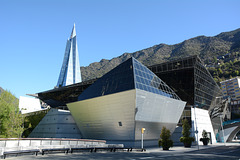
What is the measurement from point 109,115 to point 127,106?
446 centimetres

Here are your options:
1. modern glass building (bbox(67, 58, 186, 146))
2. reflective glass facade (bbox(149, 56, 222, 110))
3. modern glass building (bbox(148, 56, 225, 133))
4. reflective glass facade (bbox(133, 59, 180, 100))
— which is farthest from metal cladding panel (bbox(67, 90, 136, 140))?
reflective glass facade (bbox(149, 56, 222, 110))

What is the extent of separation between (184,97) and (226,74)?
17204cm

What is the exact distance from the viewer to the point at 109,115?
3044 cm

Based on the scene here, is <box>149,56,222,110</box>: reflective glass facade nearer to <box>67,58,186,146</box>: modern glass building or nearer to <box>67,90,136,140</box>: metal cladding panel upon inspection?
<box>67,58,186,146</box>: modern glass building

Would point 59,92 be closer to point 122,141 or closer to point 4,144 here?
point 122,141

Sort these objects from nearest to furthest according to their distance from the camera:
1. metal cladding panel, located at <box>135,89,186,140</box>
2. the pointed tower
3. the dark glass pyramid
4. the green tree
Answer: metal cladding panel, located at <box>135,89,186,140</box>, the dark glass pyramid, the green tree, the pointed tower

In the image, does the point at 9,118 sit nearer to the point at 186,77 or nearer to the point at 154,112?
the point at 154,112

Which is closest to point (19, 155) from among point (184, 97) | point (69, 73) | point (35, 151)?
point (35, 151)

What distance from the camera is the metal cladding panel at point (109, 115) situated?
27.7 m

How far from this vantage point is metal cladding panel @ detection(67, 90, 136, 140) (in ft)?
90.9

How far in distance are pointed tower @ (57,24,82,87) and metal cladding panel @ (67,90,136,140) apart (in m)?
80.8

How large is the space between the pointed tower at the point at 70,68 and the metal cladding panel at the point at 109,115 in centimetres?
8079

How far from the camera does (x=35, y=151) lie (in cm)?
1425

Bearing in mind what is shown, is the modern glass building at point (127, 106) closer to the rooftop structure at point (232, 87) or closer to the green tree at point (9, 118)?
the green tree at point (9, 118)
